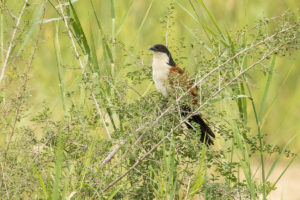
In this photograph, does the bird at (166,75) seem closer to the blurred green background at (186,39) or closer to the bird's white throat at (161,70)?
the bird's white throat at (161,70)

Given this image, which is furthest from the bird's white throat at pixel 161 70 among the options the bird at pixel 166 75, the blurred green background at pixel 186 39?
the blurred green background at pixel 186 39

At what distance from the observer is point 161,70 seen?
2805mm

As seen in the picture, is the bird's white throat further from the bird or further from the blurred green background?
the blurred green background

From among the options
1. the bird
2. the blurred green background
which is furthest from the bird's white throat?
the blurred green background

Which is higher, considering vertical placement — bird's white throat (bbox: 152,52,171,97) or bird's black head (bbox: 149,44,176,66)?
bird's black head (bbox: 149,44,176,66)

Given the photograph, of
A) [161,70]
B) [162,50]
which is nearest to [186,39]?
[162,50]

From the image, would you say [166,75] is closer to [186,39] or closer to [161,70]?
[161,70]

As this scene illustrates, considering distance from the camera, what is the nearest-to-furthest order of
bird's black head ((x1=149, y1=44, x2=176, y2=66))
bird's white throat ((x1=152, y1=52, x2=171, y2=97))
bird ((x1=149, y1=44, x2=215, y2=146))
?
bird ((x1=149, y1=44, x2=215, y2=146)), bird's white throat ((x1=152, y1=52, x2=171, y2=97)), bird's black head ((x1=149, y1=44, x2=176, y2=66))

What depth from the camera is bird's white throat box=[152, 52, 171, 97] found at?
2.51m

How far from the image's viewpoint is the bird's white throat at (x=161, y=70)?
251cm

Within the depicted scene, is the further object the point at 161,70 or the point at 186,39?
the point at 186,39

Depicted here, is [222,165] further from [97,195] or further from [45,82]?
[45,82]

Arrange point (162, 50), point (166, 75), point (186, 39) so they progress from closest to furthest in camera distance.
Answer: point (166, 75), point (162, 50), point (186, 39)

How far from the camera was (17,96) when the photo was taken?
2.08 m
